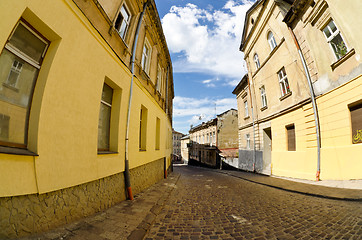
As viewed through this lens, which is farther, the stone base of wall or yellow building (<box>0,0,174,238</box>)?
yellow building (<box>0,0,174,238</box>)

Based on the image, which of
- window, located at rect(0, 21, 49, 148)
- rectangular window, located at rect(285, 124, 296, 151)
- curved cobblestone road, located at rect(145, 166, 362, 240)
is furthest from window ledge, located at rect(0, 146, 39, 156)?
rectangular window, located at rect(285, 124, 296, 151)

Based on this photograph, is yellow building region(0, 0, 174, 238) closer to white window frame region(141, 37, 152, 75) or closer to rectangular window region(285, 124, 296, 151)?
white window frame region(141, 37, 152, 75)

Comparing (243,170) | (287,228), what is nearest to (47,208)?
(287,228)

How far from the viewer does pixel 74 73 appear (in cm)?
302

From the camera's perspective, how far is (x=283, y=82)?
33.0ft

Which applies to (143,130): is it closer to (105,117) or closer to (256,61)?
(105,117)

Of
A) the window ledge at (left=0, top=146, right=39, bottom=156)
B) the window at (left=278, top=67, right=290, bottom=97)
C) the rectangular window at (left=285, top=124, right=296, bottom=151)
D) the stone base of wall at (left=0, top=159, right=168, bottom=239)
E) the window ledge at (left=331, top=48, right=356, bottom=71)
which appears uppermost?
the window at (left=278, top=67, right=290, bottom=97)

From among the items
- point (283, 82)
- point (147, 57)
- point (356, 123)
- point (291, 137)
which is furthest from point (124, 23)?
point (291, 137)

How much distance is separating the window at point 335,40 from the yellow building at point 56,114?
29.0 feet

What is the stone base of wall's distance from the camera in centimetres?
198

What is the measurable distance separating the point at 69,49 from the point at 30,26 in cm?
56

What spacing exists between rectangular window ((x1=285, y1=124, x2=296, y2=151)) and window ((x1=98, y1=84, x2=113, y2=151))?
32.3 feet

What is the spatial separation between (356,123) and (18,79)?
9868 millimetres

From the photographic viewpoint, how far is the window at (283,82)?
9.70 metres
